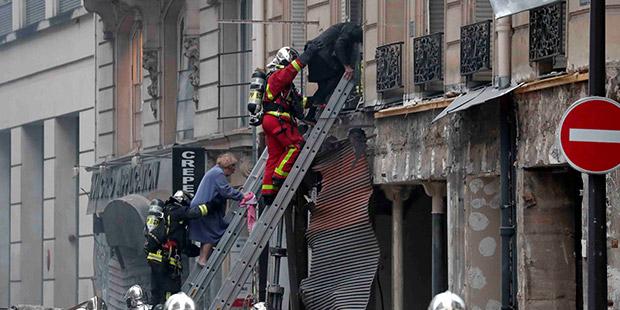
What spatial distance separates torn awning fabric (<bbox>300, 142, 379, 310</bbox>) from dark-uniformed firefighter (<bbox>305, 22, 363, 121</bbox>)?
2.02ft

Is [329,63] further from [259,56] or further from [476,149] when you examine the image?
[259,56]

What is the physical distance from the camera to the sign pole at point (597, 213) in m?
14.1

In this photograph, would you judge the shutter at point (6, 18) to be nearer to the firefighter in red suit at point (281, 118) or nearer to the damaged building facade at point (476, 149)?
the damaged building facade at point (476, 149)

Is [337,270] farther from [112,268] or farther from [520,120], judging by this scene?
[112,268]

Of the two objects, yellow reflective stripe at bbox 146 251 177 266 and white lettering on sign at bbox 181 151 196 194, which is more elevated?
white lettering on sign at bbox 181 151 196 194

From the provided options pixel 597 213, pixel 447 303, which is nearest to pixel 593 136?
pixel 597 213

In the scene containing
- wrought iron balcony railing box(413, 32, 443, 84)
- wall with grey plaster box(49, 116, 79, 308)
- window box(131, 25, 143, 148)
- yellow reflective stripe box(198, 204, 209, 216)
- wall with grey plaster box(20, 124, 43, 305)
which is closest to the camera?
wrought iron balcony railing box(413, 32, 443, 84)

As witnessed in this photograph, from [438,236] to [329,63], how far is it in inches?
93.8

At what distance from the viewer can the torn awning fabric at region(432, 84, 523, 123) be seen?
18569mm

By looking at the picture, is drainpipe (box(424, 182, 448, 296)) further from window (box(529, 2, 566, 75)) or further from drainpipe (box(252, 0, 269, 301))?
drainpipe (box(252, 0, 269, 301))

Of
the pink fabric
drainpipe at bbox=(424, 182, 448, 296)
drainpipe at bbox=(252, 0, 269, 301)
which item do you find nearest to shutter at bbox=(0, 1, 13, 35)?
drainpipe at bbox=(252, 0, 269, 301)

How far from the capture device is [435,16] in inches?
842

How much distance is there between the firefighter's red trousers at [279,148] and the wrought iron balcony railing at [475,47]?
269 centimetres

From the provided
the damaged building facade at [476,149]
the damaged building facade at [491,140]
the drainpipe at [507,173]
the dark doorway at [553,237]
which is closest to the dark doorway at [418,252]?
the damaged building facade at [476,149]
